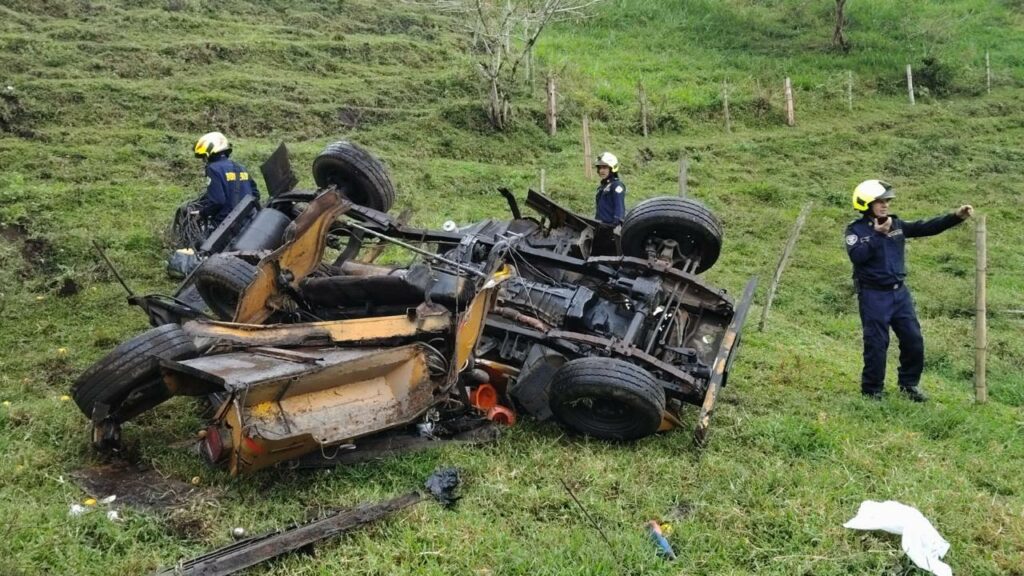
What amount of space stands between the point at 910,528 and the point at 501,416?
8.41 ft

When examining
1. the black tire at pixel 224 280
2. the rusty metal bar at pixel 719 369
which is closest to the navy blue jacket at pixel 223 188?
the black tire at pixel 224 280

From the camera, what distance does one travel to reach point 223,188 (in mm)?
7184

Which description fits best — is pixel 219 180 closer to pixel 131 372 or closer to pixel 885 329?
pixel 131 372

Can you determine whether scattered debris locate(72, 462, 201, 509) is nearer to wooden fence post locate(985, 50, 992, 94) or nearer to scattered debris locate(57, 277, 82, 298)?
scattered debris locate(57, 277, 82, 298)

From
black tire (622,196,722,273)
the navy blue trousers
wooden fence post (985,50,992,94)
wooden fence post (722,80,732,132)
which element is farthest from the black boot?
wooden fence post (985,50,992,94)

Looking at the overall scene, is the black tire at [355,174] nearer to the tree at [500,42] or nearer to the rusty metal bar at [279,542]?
the rusty metal bar at [279,542]

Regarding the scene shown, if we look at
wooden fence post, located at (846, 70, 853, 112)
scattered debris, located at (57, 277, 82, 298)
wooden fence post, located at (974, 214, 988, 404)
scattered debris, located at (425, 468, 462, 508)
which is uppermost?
wooden fence post, located at (846, 70, 853, 112)

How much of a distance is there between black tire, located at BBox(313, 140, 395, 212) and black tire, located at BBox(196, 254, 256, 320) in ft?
4.91

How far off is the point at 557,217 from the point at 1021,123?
1473cm

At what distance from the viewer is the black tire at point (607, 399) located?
482cm

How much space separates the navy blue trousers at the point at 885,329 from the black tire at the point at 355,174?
4059 millimetres

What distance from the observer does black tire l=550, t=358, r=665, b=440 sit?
190 inches

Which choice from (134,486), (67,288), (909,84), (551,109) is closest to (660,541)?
(134,486)

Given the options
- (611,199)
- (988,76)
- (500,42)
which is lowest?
(611,199)
